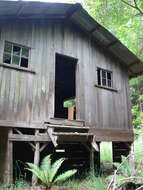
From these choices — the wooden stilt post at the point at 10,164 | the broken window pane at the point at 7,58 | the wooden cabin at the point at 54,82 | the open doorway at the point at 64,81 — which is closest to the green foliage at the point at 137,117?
the wooden cabin at the point at 54,82

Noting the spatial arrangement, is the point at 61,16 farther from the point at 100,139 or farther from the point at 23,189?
the point at 23,189

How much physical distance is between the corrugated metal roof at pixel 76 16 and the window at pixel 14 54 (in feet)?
2.63

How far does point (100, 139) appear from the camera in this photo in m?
7.33

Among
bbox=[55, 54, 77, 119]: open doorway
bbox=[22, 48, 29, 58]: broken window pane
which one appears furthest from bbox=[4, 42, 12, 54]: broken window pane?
bbox=[55, 54, 77, 119]: open doorway

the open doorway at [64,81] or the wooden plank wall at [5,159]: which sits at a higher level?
the open doorway at [64,81]

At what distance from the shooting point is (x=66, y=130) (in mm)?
6410

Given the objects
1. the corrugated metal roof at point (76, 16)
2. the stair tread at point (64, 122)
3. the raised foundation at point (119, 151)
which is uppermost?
the corrugated metal roof at point (76, 16)

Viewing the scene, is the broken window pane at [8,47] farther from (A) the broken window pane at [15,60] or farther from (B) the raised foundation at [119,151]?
(B) the raised foundation at [119,151]

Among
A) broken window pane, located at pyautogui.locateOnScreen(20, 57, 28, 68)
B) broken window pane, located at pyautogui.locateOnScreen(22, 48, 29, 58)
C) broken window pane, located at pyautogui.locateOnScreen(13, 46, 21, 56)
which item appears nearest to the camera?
broken window pane, located at pyautogui.locateOnScreen(13, 46, 21, 56)

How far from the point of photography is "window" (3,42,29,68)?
19.0 ft

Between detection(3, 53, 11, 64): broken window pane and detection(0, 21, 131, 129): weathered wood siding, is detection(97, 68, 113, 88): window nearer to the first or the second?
detection(0, 21, 131, 129): weathered wood siding

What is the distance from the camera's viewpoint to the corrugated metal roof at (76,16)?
5566mm

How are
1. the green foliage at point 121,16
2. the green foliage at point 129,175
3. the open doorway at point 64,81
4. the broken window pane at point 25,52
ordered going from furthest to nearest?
the open doorway at point 64,81 < the green foliage at point 121,16 < the broken window pane at point 25,52 < the green foliage at point 129,175

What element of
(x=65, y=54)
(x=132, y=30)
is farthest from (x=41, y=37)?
(x=132, y=30)
